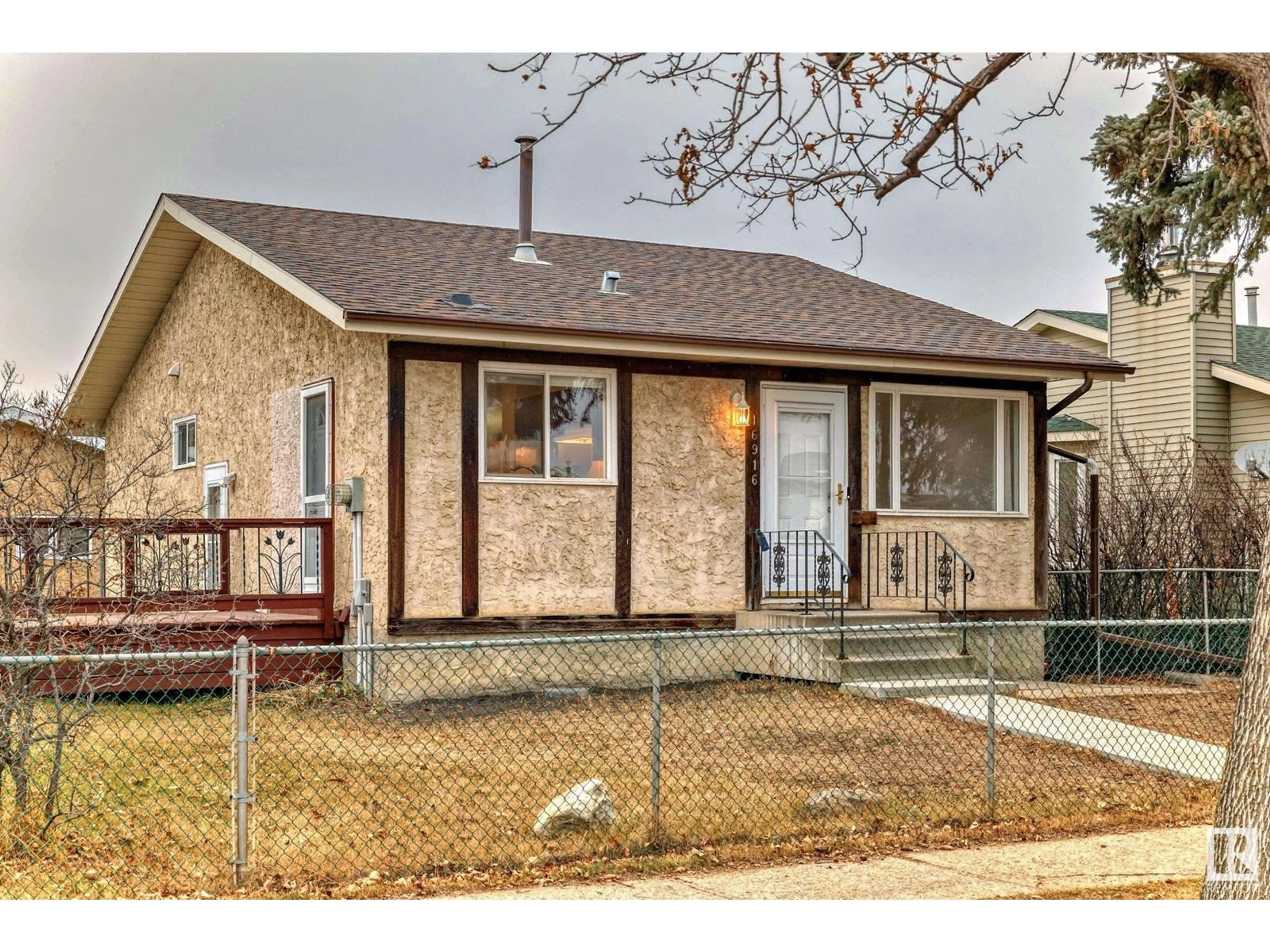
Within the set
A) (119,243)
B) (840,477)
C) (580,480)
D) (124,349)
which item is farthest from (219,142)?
(840,477)

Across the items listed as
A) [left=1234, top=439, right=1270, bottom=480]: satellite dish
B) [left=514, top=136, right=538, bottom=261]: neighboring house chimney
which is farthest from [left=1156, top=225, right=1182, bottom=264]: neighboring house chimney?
[left=514, top=136, right=538, bottom=261]: neighboring house chimney

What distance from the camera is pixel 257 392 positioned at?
1448cm

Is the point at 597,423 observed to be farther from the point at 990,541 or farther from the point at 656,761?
the point at 656,761

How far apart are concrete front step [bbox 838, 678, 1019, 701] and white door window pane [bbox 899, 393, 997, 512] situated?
222cm

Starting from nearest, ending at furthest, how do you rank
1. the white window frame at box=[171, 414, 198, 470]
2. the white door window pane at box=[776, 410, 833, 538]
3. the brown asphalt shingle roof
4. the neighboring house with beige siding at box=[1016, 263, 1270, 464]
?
the brown asphalt shingle roof → the white door window pane at box=[776, 410, 833, 538] → the white window frame at box=[171, 414, 198, 470] → the neighboring house with beige siding at box=[1016, 263, 1270, 464]

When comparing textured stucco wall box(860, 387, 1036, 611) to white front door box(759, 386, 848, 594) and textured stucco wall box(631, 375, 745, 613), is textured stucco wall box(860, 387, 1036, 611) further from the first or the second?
textured stucco wall box(631, 375, 745, 613)

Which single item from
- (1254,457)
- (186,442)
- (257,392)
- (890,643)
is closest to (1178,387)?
(1254,457)

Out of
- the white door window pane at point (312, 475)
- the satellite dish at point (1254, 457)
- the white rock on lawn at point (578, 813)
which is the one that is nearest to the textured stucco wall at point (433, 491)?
the white door window pane at point (312, 475)

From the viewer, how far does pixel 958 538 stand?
13836mm

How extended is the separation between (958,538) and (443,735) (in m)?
6.25

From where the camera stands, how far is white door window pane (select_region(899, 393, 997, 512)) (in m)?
13.8

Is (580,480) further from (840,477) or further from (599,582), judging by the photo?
(840,477)

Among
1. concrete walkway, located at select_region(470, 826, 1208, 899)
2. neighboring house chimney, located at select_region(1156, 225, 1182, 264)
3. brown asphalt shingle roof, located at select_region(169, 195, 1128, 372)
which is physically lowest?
concrete walkway, located at select_region(470, 826, 1208, 899)

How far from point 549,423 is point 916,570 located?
419 cm
